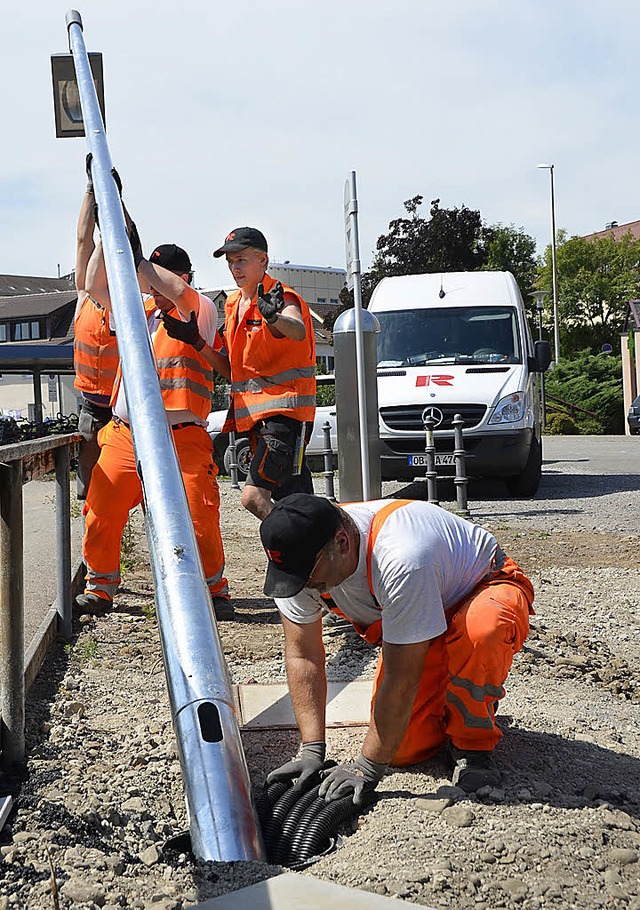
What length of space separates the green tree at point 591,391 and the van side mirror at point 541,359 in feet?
77.4

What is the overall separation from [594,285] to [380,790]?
56885mm

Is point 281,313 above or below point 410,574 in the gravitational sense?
above

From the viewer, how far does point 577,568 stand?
812cm

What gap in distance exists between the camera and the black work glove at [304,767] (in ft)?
11.8

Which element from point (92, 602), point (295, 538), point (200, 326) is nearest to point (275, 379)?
point (200, 326)

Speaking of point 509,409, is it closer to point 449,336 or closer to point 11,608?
point 449,336

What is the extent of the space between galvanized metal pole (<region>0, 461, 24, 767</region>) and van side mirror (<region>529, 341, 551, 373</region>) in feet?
34.6

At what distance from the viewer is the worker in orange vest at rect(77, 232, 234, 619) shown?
19.7 ft

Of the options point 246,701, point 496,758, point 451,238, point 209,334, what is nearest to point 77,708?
point 246,701

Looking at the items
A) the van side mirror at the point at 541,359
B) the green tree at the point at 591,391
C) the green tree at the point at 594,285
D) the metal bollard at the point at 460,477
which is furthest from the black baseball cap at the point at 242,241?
the green tree at the point at 594,285

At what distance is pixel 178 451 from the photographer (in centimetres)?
598

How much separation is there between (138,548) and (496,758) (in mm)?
5536

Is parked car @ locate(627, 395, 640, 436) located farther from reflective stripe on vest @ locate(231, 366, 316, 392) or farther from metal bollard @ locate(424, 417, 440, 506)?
reflective stripe on vest @ locate(231, 366, 316, 392)

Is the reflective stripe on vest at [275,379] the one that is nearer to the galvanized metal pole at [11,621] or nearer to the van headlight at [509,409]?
the galvanized metal pole at [11,621]
